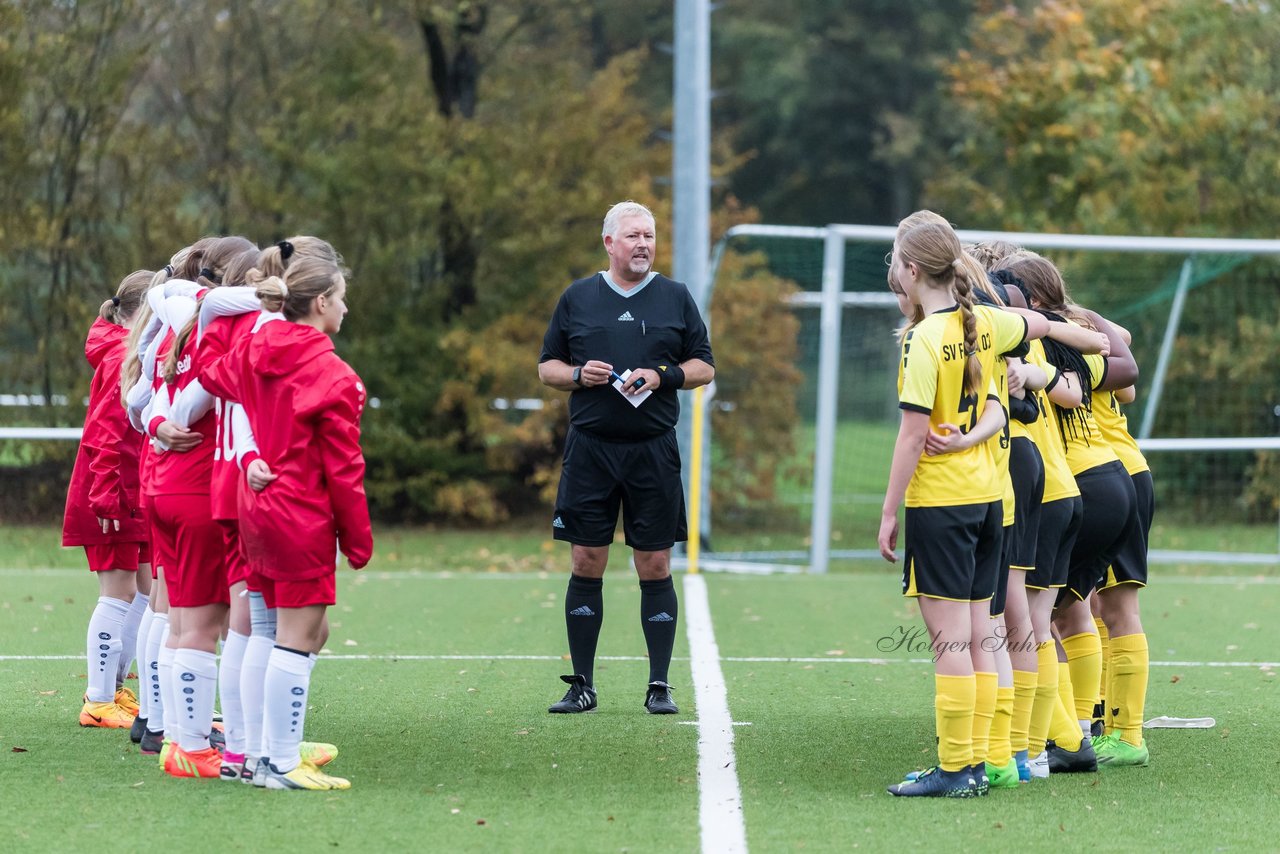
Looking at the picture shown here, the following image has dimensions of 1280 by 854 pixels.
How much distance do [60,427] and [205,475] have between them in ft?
34.7

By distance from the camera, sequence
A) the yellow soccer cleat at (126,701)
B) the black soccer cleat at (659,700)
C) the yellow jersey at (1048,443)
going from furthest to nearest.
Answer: the black soccer cleat at (659,700) → the yellow soccer cleat at (126,701) → the yellow jersey at (1048,443)

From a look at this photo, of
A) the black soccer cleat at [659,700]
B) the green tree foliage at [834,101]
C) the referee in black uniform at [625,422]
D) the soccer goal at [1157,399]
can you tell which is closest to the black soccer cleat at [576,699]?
the referee in black uniform at [625,422]

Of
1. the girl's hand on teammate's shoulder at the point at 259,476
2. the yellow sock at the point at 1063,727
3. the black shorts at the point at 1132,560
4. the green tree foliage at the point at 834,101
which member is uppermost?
the green tree foliage at the point at 834,101

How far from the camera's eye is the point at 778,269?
18844 millimetres

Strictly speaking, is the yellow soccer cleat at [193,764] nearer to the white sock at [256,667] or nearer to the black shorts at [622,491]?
the white sock at [256,667]

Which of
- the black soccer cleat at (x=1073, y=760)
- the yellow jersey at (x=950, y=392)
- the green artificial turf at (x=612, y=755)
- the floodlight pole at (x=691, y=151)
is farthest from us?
the floodlight pole at (x=691, y=151)

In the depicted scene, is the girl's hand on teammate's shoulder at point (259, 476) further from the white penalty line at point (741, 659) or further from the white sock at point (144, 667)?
the white penalty line at point (741, 659)

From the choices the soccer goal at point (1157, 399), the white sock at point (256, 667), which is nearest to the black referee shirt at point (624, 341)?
the white sock at point (256, 667)

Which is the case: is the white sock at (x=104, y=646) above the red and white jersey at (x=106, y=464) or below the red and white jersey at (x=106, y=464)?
below

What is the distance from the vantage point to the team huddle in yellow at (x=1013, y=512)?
468 centimetres

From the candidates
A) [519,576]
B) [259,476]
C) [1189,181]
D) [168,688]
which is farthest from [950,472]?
[1189,181]

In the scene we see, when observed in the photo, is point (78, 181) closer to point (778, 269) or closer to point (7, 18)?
point (7, 18)

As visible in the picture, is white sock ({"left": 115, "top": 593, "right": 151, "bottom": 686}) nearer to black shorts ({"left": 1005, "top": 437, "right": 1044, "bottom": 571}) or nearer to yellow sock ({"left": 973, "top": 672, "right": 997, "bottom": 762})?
yellow sock ({"left": 973, "top": 672, "right": 997, "bottom": 762})

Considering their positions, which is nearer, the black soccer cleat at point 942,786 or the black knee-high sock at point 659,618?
the black soccer cleat at point 942,786
